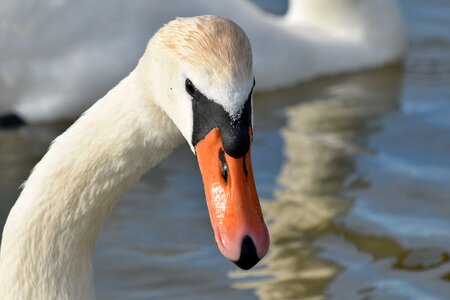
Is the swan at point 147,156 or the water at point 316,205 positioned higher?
the swan at point 147,156

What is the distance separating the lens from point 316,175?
24.8ft

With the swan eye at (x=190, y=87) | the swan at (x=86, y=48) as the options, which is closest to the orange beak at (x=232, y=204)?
the swan eye at (x=190, y=87)

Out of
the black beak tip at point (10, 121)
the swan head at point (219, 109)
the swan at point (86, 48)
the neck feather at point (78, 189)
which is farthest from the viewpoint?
the black beak tip at point (10, 121)

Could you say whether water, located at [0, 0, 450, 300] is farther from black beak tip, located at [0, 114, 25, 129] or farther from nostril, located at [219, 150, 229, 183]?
nostril, located at [219, 150, 229, 183]

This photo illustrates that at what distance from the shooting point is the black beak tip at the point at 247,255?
3844 millimetres

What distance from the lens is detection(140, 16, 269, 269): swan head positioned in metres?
3.82

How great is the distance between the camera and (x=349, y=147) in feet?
26.2

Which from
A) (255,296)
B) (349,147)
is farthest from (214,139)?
(349,147)

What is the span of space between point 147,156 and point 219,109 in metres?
0.45

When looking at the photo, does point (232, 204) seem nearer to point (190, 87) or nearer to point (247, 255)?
point (247, 255)

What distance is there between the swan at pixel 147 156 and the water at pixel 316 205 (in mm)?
1651

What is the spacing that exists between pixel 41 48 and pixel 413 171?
7.87 ft

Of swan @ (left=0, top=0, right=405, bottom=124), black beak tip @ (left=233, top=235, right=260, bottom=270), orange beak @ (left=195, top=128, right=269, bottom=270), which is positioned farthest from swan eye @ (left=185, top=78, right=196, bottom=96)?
swan @ (left=0, top=0, right=405, bottom=124)

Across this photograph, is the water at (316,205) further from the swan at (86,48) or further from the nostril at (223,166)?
the nostril at (223,166)
